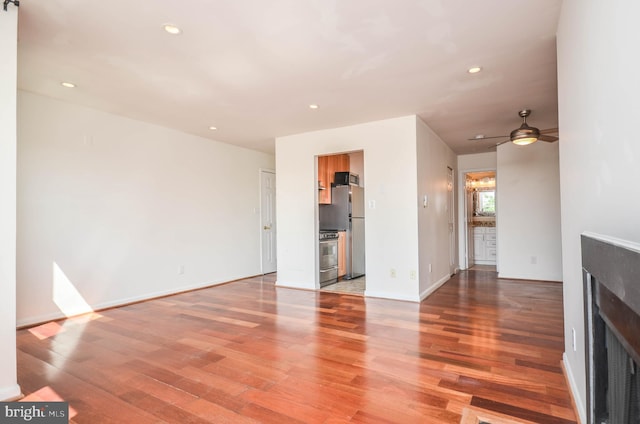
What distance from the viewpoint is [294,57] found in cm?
280

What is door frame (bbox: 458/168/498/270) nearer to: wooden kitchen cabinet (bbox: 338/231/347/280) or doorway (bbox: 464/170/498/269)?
doorway (bbox: 464/170/498/269)

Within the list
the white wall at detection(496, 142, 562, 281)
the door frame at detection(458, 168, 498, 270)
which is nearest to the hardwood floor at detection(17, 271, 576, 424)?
the white wall at detection(496, 142, 562, 281)

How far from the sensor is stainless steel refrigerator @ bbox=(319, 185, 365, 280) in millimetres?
6238

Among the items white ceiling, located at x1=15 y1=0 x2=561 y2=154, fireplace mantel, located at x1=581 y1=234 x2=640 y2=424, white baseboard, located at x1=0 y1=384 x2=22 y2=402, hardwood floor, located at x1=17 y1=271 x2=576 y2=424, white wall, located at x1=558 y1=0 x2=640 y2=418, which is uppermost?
white ceiling, located at x1=15 y1=0 x2=561 y2=154

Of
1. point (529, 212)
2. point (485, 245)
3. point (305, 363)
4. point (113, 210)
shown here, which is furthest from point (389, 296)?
point (485, 245)

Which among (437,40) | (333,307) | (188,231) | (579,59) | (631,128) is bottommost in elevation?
(333,307)

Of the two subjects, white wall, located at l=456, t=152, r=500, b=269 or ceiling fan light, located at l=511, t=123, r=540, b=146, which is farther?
white wall, located at l=456, t=152, r=500, b=269

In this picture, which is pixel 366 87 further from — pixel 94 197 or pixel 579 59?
pixel 94 197

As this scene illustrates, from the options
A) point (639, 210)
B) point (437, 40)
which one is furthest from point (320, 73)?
point (639, 210)

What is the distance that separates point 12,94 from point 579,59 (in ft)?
10.6

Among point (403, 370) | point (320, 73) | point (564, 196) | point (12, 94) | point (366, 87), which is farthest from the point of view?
point (366, 87)

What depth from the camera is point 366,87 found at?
3455 mm

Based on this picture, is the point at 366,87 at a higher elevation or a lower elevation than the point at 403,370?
higher

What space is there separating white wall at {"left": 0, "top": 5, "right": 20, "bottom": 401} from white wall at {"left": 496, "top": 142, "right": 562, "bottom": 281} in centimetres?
648
